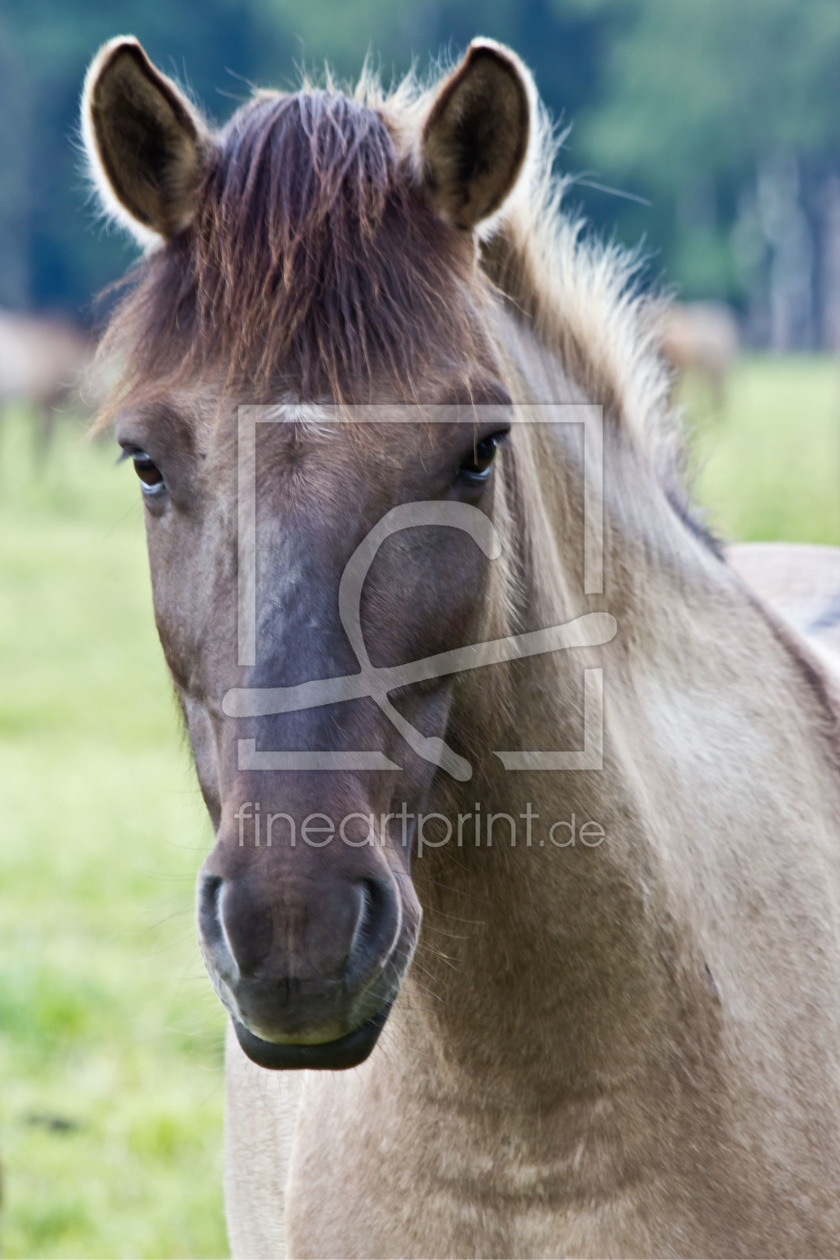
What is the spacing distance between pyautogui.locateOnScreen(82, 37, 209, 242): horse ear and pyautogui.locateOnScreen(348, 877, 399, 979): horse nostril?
37.9 inches

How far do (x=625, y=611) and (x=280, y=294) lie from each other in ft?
2.48

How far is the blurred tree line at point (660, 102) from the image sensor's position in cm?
4275

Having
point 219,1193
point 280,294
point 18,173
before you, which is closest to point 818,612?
point 280,294

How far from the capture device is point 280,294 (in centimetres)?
166

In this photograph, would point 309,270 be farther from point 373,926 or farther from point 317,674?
point 373,926

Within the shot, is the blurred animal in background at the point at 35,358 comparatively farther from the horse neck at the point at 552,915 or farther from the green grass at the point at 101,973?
the horse neck at the point at 552,915

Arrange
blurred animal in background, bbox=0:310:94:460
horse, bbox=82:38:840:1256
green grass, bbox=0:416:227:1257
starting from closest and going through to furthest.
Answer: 1. horse, bbox=82:38:840:1256
2. green grass, bbox=0:416:227:1257
3. blurred animal in background, bbox=0:310:94:460

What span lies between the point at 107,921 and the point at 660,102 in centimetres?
4585

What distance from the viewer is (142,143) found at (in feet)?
6.02

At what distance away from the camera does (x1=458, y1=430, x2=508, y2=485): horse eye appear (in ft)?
5.61
